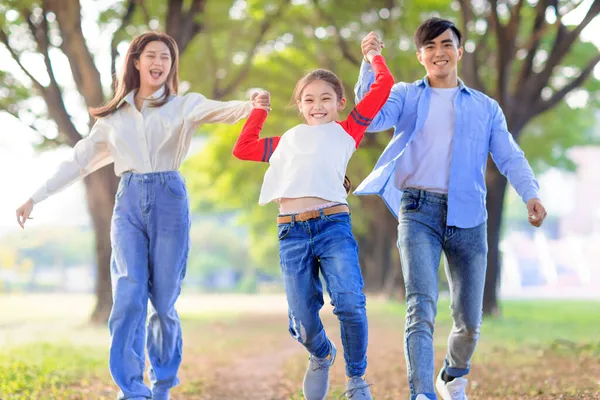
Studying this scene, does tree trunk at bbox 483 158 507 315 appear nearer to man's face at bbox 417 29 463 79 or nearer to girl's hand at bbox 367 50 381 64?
man's face at bbox 417 29 463 79

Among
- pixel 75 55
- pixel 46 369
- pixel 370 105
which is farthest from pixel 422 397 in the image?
pixel 75 55

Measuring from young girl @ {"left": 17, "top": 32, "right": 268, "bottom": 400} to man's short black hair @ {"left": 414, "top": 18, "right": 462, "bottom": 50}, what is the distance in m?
1.05

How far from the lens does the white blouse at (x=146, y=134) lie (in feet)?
17.4

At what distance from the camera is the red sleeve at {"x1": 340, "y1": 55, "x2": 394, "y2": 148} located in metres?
5.09

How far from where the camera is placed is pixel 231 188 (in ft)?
90.6

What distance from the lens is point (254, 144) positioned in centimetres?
509

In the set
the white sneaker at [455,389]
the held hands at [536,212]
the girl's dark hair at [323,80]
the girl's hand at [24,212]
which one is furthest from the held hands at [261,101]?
the white sneaker at [455,389]

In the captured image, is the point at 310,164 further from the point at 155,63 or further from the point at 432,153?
the point at 155,63

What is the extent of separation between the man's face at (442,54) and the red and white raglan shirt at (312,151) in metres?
0.35

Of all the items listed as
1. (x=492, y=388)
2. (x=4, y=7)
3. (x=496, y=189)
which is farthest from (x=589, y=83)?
(x=492, y=388)

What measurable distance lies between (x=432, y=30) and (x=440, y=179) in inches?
36.1

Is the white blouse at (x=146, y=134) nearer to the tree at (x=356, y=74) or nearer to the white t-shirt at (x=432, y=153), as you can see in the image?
the white t-shirt at (x=432, y=153)

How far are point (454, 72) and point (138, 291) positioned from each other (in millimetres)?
2345

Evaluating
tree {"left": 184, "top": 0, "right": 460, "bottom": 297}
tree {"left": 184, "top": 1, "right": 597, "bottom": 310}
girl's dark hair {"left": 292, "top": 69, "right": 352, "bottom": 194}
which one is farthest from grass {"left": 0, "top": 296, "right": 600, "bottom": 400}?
tree {"left": 184, "top": 0, "right": 460, "bottom": 297}
